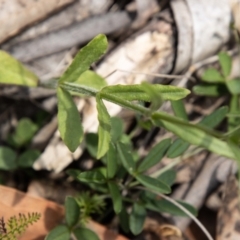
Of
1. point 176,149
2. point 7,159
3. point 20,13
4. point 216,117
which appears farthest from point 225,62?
point 7,159

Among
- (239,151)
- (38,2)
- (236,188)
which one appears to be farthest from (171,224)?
(38,2)

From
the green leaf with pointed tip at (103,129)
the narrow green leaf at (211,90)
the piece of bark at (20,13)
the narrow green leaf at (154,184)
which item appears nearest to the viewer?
the green leaf with pointed tip at (103,129)

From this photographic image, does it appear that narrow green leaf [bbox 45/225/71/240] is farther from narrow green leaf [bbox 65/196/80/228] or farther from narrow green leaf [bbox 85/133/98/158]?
narrow green leaf [bbox 85/133/98/158]

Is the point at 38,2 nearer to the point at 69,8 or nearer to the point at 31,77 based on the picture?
the point at 69,8

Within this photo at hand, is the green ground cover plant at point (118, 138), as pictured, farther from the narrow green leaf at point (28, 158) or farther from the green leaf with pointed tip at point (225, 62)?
the narrow green leaf at point (28, 158)

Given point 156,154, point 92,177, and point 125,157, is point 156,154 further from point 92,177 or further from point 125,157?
point 92,177

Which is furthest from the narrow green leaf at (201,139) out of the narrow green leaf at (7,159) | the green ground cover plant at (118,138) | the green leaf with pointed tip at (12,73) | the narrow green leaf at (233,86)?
the narrow green leaf at (7,159)

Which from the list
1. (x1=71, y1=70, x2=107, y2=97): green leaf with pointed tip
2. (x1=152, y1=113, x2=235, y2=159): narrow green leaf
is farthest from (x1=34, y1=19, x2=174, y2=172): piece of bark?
(x1=152, y1=113, x2=235, y2=159): narrow green leaf
